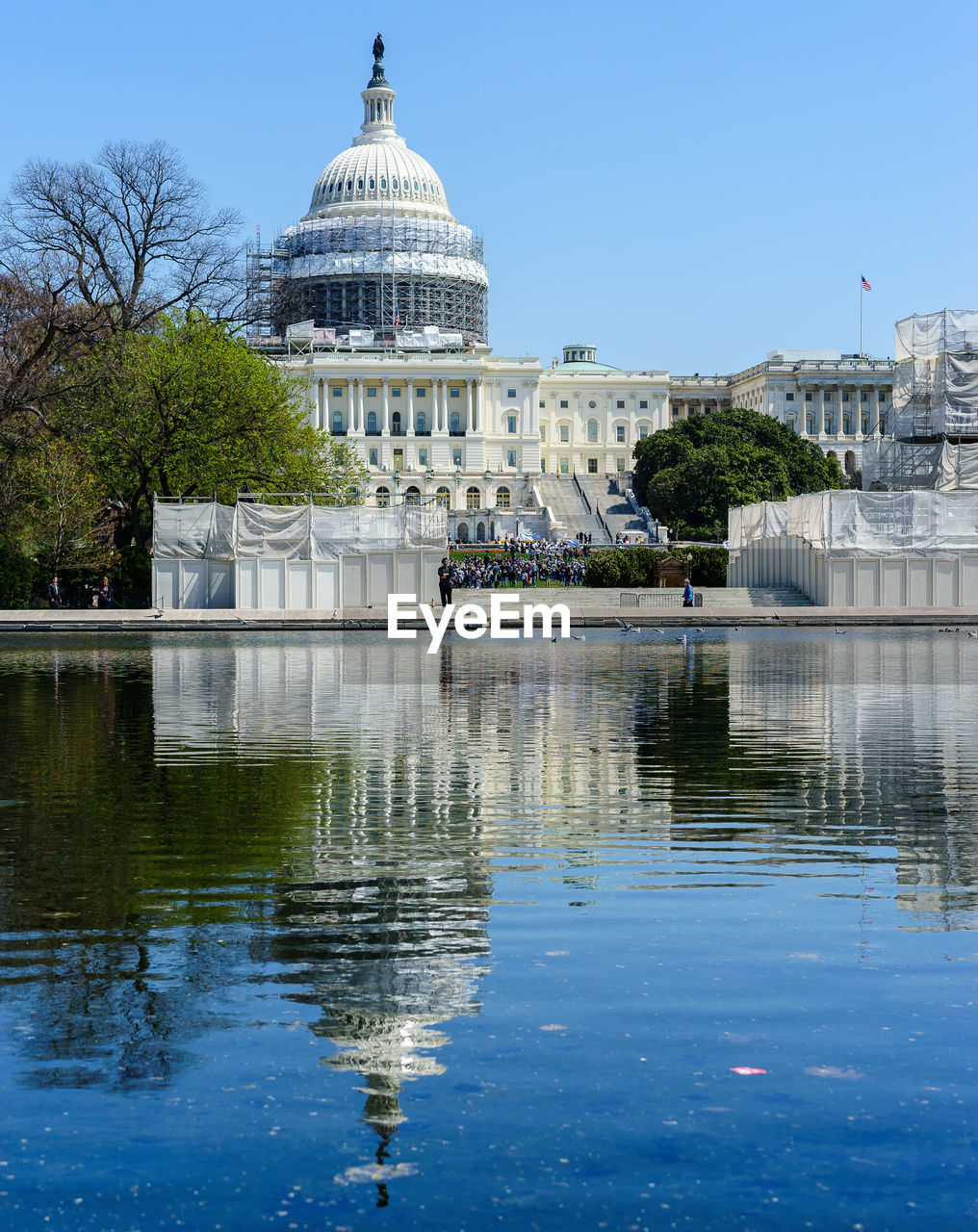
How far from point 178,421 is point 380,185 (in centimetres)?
11216

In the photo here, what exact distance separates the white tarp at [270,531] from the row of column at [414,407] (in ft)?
316

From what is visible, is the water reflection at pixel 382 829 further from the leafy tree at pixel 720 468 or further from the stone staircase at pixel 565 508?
the stone staircase at pixel 565 508

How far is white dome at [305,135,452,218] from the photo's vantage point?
156m

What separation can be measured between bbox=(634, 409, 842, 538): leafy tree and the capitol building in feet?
42.9

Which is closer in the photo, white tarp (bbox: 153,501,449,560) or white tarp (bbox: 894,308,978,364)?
white tarp (bbox: 153,501,449,560)

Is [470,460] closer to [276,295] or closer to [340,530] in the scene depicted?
[276,295]

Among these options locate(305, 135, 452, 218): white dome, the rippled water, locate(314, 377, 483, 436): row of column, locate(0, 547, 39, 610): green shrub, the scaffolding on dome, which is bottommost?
the rippled water

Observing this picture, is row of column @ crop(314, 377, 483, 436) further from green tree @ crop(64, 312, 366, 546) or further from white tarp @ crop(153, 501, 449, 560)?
white tarp @ crop(153, 501, 449, 560)

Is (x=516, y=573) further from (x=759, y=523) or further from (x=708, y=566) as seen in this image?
(x=759, y=523)

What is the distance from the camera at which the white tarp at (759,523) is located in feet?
202

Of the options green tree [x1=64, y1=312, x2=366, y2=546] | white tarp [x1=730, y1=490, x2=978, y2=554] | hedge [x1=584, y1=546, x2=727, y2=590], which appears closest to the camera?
green tree [x1=64, y1=312, x2=366, y2=546]

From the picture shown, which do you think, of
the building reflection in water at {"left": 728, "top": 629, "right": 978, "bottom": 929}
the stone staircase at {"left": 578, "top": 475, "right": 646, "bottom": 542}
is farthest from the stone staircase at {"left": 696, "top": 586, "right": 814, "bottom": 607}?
the stone staircase at {"left": 578, "top": 475, "right": 646, "bottom": 542}

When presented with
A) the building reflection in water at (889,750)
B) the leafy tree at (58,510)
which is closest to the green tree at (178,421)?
the leafy tree at (58,510)

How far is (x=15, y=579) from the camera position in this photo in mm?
47938
